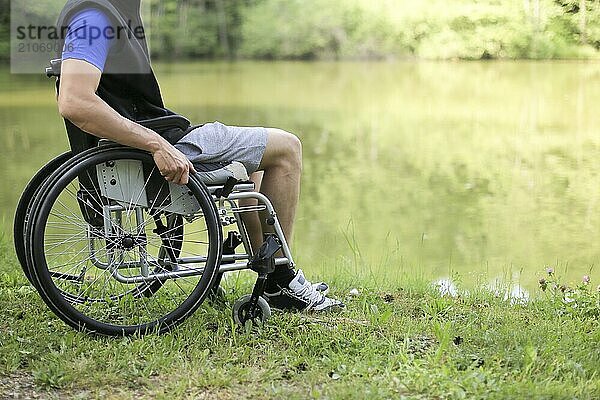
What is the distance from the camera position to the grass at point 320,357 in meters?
2.29

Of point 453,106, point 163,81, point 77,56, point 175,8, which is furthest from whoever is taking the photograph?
point 175,8

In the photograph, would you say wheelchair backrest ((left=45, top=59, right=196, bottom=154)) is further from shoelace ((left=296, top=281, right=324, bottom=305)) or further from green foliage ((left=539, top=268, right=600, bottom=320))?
green foliage ((left=539, top=268, right=600, bottom=320))

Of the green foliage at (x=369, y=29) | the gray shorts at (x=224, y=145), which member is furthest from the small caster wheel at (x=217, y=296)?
the green foliage at (x=369, y=29)

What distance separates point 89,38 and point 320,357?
105cm

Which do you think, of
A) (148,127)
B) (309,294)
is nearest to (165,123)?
(148,127)

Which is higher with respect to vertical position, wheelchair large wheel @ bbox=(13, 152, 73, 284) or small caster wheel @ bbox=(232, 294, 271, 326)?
wheelchair large wheel @ bbox=(13, 152, 73, 284)

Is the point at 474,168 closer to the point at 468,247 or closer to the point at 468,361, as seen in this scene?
the point at 468,247

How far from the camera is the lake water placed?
522 centimetres

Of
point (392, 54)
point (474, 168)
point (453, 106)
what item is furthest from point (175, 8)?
point (474, 168)

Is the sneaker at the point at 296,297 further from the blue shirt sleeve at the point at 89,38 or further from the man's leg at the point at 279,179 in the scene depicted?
the blue shirt sleeve at the point at 89,38

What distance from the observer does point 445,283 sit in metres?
4.29

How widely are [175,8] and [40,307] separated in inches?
1257

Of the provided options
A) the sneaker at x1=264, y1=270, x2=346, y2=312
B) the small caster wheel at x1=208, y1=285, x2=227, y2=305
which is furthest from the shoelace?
the small caster wheel at x1=208, y1=285, x2=227, y2=305

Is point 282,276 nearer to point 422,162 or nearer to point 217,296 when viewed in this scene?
point 217,296
